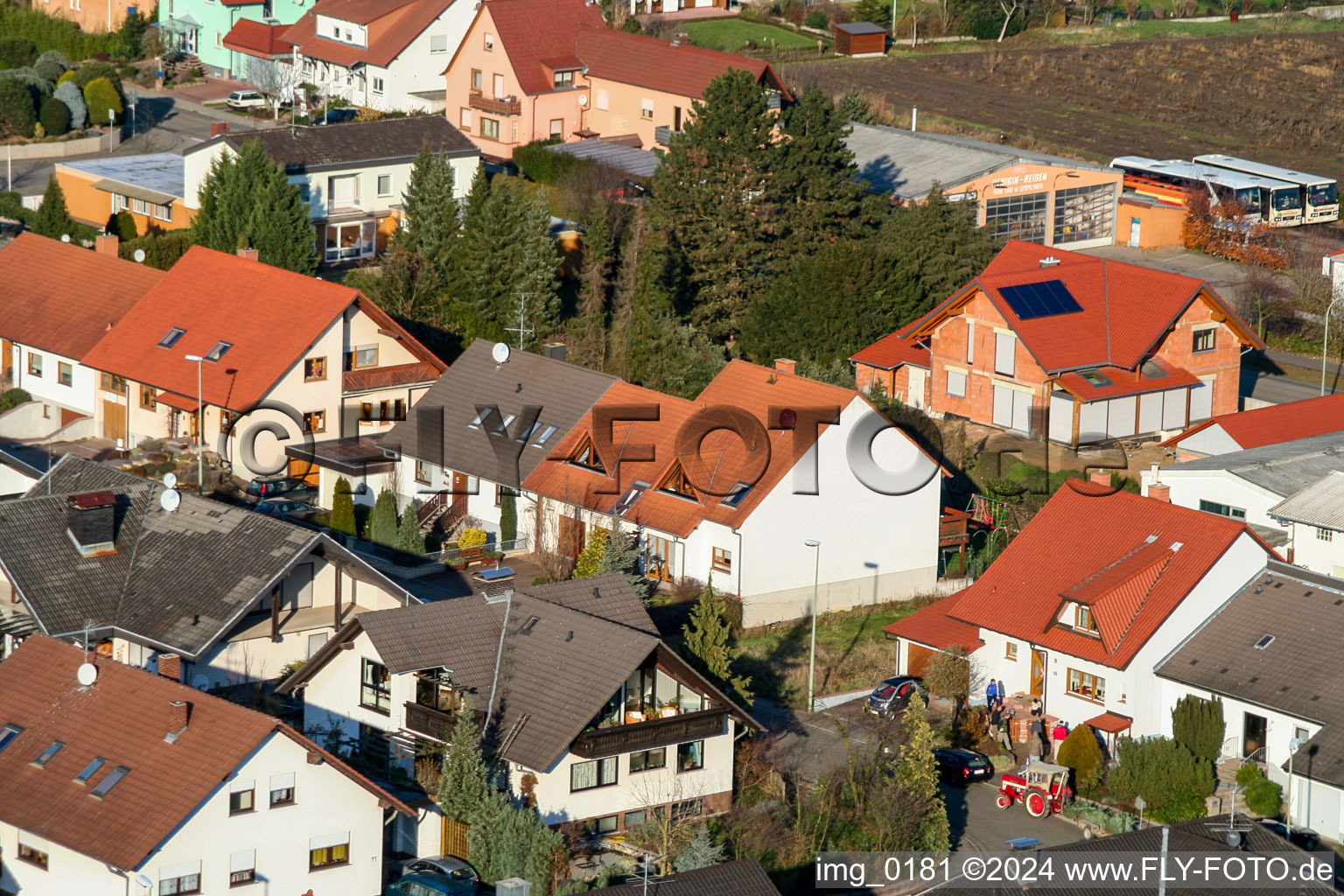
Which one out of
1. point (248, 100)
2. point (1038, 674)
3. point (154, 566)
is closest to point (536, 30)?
point (248, 100)

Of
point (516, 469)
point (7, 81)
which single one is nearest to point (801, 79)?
point (7, 81)

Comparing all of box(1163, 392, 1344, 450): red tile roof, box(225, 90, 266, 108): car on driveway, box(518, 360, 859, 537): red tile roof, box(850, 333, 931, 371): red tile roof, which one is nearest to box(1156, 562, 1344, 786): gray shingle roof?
box(518, 360, 859, 537): red tile roof

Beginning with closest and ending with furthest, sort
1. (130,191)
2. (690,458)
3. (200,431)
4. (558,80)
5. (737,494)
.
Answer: (737,494)
(690,458)
(200,431)
(130,191)
(558,80)

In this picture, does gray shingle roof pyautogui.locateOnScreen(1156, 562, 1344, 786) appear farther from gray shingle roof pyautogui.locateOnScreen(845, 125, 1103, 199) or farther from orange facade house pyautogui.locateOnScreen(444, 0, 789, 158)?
orange facade house pyautogui.locateOnScreen(444, 0, 789, 158)

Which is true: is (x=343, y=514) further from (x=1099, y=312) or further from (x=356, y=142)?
(x=356, y=142)

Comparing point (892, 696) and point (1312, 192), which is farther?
point (1312, 192)
